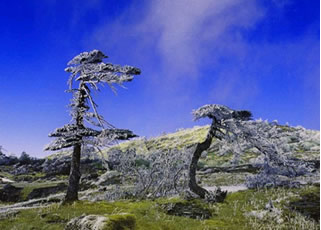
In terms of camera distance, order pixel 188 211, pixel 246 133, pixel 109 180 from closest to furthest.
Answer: pixel 188 211 < pixel 246 133 < pixel 109 180

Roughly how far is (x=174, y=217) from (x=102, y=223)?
5.41m

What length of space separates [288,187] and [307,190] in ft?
6.92

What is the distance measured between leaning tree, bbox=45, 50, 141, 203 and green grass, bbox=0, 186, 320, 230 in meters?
2.75

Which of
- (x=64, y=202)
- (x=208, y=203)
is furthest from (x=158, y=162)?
(x=64, y=202)

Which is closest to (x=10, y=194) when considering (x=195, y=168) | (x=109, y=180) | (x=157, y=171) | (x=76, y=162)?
(x=109, y=180)

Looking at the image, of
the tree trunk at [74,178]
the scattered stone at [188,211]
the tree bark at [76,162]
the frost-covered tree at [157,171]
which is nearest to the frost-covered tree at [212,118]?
the frost-covered tree at [157,171]

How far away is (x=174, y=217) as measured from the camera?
15.2 metres

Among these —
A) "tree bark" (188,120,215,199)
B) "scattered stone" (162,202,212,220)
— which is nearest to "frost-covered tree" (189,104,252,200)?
"tree bark" (188,120,215,199)

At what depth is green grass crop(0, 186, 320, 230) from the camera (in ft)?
44.5

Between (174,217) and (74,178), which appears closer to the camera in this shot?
(174,217)

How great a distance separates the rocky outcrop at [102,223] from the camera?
10.7 meters

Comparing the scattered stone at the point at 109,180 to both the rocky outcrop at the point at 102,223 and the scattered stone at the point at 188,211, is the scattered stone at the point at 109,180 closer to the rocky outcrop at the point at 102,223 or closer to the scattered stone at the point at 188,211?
the scattered stone at the point at 188,211

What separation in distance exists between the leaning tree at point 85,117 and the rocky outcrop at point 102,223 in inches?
281

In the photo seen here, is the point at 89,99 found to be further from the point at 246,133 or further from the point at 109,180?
the point at 109,180
